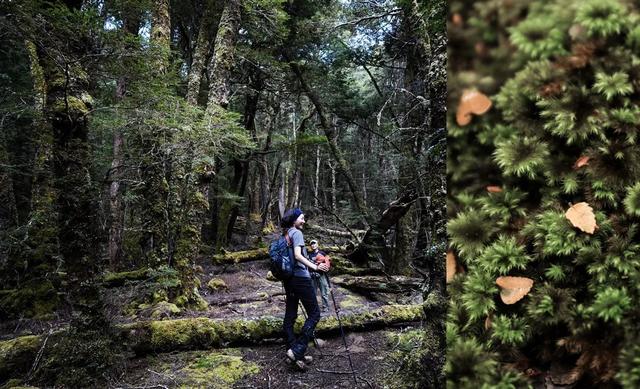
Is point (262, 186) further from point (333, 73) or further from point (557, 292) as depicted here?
point (557, 292)

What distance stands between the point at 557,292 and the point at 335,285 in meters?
10.2

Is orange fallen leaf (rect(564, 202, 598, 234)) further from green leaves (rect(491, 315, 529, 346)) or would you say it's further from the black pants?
the black pants

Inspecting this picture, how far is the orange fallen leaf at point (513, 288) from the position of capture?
928mm

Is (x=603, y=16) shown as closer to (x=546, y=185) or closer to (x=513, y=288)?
(x=546, y=185)

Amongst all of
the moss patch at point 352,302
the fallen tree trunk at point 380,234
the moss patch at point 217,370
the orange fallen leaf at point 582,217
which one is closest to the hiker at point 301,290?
the moss patch at point 217,370

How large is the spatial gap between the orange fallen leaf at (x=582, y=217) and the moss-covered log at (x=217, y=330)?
5033 millimetres

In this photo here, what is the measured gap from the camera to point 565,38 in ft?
3.01

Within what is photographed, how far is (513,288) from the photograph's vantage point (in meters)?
0.94

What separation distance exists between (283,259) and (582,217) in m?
4.65

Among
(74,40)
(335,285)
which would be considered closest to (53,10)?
(74,40)

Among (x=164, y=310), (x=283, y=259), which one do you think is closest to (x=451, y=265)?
(x=283, y=259)

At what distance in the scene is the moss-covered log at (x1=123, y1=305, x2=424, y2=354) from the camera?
5.73m

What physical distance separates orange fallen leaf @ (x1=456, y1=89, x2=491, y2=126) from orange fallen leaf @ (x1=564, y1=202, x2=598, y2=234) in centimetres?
31

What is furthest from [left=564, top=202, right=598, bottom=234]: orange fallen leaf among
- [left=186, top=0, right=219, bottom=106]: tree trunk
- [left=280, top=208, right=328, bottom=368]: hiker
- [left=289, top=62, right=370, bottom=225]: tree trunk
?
[left=289, top=62, right=370, bottom=225]: tree trunk
